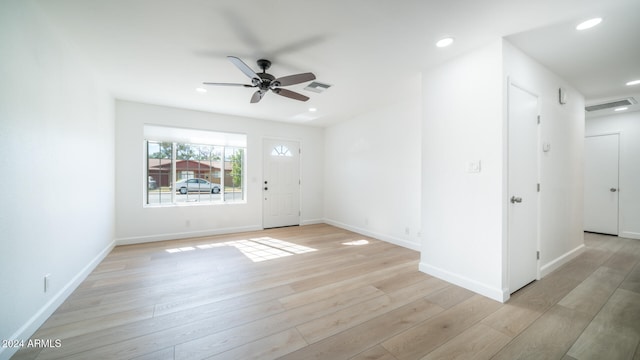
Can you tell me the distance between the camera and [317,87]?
11.8ft

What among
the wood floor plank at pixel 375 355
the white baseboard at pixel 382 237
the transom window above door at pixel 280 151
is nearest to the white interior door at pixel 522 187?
the white baseboard at pixel 382 237

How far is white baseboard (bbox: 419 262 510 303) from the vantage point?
2.34m

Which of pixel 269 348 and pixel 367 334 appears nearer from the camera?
pixel 269 348

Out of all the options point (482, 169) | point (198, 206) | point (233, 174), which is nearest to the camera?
point (482, 169)

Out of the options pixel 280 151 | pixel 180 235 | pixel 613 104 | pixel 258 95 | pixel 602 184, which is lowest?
pixel 180 235

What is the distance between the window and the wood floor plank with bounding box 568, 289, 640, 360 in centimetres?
545

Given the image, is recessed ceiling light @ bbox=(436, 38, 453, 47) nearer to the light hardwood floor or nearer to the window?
the light hardwood floor

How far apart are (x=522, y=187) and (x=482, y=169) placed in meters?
0.57

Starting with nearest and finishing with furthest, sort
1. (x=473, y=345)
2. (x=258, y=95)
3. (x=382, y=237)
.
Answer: (x=473, y=345) → (x=258, y=95) → (x=382, y=237)

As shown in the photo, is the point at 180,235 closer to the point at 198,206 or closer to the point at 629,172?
the point at 198,206

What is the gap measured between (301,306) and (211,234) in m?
3.52

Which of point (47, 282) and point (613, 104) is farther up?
point (613, 104)

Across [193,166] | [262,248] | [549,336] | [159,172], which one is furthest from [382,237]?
[159,172]

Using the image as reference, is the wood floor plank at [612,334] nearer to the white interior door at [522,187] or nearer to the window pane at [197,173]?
the white interior door at [522,187]
